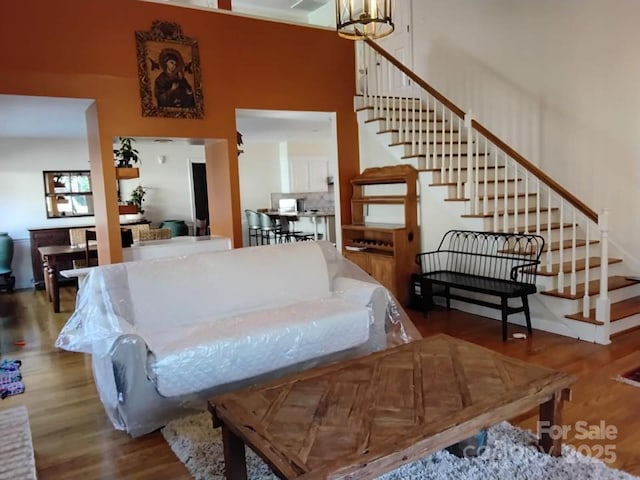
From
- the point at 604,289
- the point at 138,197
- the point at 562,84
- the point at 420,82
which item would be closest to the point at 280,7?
the point at 138,197

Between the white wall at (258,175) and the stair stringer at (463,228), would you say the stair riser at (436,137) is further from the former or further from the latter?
the white wall at (258,175)

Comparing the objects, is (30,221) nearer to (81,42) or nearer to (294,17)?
(81,42)

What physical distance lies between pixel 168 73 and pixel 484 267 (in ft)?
11.8

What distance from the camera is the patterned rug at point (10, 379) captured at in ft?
10.7

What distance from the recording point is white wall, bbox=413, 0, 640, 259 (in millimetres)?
4500

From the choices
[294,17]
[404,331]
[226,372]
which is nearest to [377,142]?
[404,331]

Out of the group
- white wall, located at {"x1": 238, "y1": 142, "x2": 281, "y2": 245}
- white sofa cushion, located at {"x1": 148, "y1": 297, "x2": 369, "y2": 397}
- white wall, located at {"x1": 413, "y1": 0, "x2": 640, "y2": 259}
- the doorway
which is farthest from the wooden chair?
white wall, located at {"x1": 413, "y1": 0, "x2": 640, "y2": 259}

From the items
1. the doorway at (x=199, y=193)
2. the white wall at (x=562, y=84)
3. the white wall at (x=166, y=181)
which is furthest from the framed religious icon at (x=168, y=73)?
the doorway at (x=199, y=193)

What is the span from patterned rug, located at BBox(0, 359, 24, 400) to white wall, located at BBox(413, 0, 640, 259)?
17.2ft

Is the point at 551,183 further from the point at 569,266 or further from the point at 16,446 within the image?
the point at 16,446

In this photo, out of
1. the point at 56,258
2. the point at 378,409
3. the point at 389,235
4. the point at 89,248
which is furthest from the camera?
the point at 89,248

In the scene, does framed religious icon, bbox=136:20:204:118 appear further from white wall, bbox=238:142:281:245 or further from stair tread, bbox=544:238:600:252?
white wall, bbox=238:142:281:245

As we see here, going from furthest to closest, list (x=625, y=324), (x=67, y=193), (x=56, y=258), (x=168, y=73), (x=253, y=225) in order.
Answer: (x=253, y=225), (x=67, y=193), (x=56, y=258), (x=168, y=73), (x=625, y=324)

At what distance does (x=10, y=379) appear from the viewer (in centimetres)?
345
